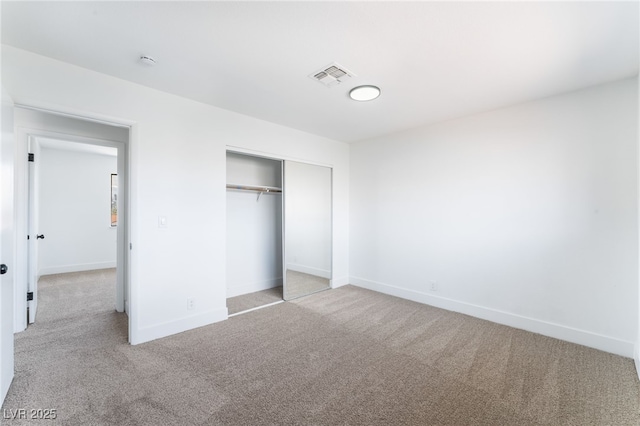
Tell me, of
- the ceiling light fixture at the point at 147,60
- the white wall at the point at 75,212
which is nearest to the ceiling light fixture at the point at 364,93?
the ceiling light fixture at the point at 147,60

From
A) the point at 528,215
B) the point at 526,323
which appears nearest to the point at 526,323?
the point at 526,323

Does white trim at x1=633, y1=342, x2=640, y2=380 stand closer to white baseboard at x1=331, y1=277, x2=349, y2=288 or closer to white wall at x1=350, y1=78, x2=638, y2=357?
white wall at x1=350, y1=78, x2=638, y2=357

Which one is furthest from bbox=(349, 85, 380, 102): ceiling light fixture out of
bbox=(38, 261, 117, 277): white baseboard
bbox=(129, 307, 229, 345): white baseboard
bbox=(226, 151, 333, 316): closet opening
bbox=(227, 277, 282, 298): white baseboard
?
bbox=(38, 261, 117, 277): white baseboard

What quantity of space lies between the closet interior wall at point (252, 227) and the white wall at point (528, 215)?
74.3 inches

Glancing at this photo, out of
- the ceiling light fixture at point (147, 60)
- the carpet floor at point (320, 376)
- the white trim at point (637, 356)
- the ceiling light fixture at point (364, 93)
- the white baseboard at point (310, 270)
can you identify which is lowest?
the carpet floor at point (320, 376)

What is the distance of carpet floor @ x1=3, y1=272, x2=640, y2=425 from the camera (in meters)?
1.72

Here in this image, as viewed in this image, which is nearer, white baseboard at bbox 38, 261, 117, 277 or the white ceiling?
the white ceiling

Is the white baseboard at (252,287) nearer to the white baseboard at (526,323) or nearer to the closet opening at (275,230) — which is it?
the closet opening at (275,230)

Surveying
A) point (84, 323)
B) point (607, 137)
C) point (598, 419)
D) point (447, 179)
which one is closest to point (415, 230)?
point (447, 179)

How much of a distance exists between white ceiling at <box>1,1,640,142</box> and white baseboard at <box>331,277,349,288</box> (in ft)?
9.56

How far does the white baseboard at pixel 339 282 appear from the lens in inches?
179

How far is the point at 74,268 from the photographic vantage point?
576 cm

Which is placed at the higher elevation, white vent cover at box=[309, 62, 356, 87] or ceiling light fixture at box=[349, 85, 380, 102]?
white vent cover at box=[309, 62, 356, 87]

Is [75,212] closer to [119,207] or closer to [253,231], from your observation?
[119,207]
